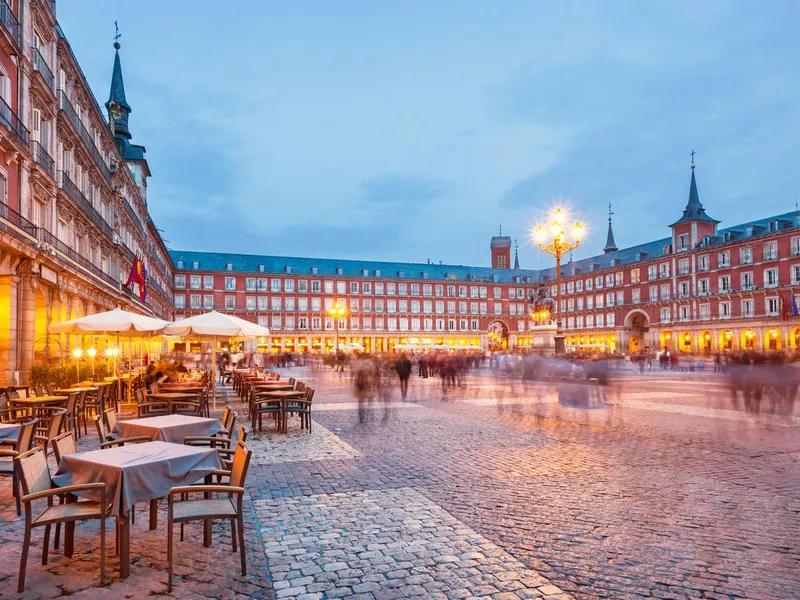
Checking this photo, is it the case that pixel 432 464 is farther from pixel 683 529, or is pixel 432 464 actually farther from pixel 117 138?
pixel 117 138

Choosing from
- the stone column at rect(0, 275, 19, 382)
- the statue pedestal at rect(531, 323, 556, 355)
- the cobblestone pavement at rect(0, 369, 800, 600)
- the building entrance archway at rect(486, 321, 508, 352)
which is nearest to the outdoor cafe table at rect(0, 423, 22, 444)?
the cobblestone pavement at rect(0, 369, 800, 600)

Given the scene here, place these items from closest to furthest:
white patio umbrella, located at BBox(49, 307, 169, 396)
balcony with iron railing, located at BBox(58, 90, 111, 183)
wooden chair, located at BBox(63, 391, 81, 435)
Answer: wooden chair, located at BBox(63, 391, 81, 435), white patio umbrella, located at BBox(49, 307, 169, 396), balcony with iron railing, located at BBox(58, 90, 111, 183)

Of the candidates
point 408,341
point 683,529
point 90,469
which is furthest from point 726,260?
point 90,469

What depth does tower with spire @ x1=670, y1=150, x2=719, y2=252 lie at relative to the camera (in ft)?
182

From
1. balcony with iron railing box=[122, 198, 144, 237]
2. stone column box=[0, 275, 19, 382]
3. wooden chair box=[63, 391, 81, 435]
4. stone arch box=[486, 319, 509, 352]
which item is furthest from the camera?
stone arch box=[486, 319, 509, 352]

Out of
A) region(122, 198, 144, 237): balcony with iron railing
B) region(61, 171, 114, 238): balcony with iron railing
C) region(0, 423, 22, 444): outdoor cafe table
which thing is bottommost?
region(0, 423, 22, 444): outdoor cafe table

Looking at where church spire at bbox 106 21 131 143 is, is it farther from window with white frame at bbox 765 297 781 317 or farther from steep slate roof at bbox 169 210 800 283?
window with white frame at bbox 765 297 781 317

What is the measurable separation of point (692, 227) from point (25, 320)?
56.6 m

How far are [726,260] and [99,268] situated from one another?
50.9m

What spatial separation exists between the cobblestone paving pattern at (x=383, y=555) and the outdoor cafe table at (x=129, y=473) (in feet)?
2.87

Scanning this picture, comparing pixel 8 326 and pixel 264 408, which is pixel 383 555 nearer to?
pixel 264 408

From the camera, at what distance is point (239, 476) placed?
4461 mm

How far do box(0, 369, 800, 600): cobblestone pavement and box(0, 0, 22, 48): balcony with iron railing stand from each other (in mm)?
14929

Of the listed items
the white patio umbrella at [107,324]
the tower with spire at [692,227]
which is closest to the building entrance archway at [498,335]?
the tower with spire at [692,227]
